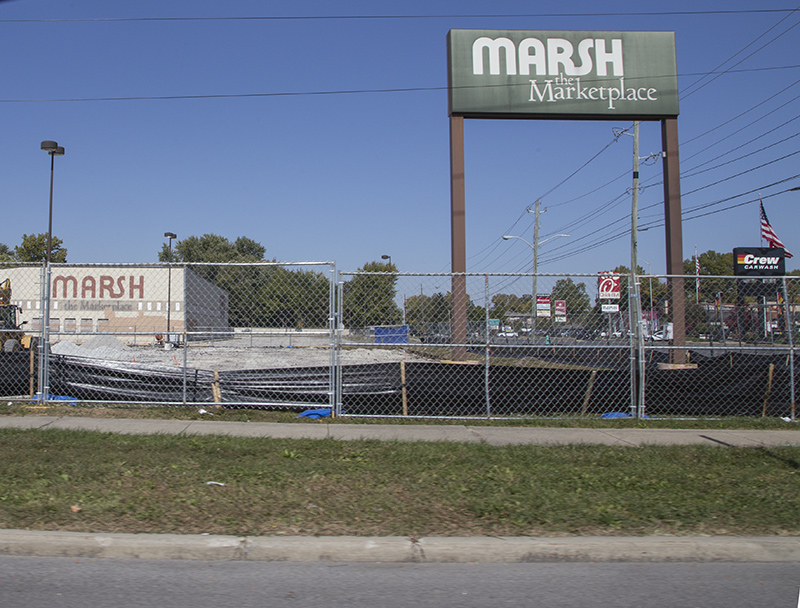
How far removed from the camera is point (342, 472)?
6285mm

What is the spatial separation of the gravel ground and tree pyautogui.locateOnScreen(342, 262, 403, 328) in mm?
692

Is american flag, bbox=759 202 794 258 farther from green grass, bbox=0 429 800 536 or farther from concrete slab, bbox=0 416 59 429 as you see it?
concrete slab, bbox=0 416 59 429

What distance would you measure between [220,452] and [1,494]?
2.27 metres

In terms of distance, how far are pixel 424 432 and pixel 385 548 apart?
4310mm

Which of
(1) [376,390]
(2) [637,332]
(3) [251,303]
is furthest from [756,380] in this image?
(3) [251,303]

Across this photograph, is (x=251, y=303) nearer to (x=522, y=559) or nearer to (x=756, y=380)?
(x=522, y=559)

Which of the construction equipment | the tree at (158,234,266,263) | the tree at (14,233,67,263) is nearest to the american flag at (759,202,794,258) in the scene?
the construction equipment

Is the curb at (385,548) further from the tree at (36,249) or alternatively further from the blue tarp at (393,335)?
the tree at (36,249)

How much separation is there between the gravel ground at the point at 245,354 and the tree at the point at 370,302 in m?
0.69

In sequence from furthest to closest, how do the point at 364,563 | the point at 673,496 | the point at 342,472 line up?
the point at 342,472
the point at 673,496
the point at 364,563

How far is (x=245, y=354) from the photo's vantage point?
18.6m

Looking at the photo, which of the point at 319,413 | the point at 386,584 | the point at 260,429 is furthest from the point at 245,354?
the point at 386,584

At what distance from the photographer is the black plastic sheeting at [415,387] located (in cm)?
988

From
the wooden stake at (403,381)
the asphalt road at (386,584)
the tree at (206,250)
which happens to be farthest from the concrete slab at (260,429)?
the tree at (206,250)
